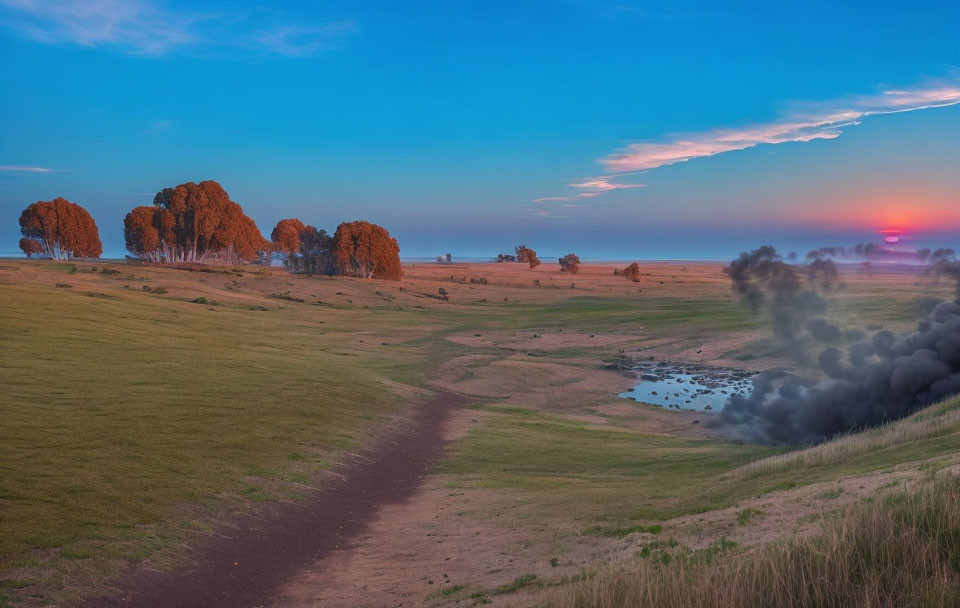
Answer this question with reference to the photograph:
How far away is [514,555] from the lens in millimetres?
15430

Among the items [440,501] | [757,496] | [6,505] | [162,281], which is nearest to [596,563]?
[757,496]

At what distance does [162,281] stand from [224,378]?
57989mm

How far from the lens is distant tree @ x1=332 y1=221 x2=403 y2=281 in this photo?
4961 inches

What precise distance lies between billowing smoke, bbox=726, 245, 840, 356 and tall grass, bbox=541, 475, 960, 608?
136ft

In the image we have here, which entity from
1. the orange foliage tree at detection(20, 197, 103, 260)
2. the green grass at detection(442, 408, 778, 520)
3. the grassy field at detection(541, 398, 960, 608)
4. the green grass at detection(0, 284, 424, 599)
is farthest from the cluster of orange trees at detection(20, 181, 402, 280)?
the grassy field at detection(541, 398, 960, 608)

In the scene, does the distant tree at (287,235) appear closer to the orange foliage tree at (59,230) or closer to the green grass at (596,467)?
the orange foliage tree at (59,230)

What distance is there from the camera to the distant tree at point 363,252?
126000 mm

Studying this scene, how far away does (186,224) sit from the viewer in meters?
117

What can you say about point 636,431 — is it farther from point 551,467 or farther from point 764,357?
point 764,357

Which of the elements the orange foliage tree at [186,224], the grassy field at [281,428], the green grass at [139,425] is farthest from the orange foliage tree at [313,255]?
the green grass at [139,425]

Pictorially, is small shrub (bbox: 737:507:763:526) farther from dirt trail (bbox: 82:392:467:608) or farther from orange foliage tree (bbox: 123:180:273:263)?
orange foliage tree (bbox: 123:180:273:263)

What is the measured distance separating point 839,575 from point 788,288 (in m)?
Answer: 45.2

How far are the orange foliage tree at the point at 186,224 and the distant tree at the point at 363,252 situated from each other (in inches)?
708

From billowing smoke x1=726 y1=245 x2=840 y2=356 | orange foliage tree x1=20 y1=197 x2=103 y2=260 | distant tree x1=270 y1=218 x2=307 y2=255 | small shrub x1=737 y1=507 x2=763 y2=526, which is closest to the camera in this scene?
small shrub x1=737 y1=507 x2=763 y2=526
